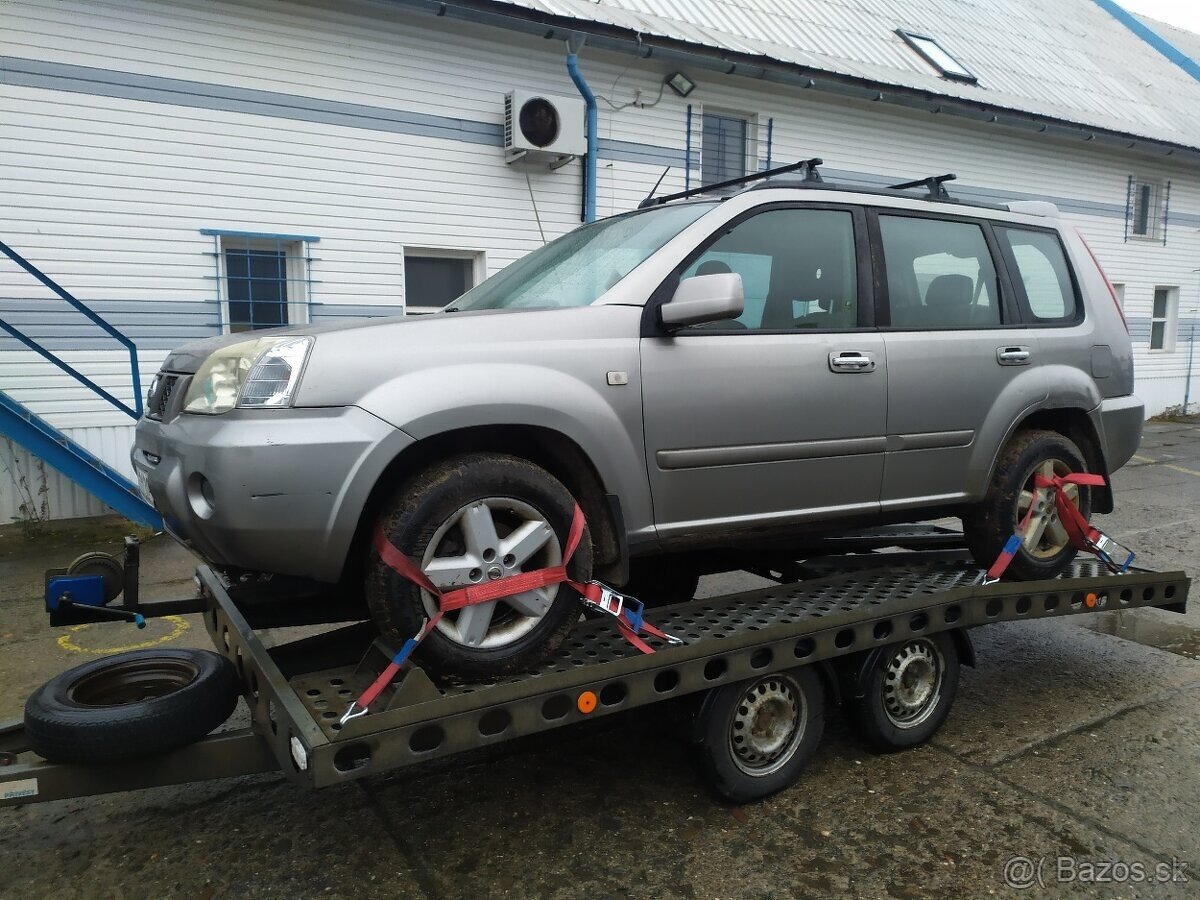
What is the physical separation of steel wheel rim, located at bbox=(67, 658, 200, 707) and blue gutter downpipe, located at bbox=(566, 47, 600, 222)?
789 centimetres

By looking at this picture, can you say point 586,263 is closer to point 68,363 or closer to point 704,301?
point 704,301

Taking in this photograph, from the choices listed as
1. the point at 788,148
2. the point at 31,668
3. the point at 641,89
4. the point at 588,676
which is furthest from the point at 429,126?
the point at 588,676

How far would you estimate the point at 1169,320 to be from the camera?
17.4m

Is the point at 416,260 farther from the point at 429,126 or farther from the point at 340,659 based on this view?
the point at 340,659

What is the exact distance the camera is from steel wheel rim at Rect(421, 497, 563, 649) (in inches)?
104

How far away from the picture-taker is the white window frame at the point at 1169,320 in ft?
56.3

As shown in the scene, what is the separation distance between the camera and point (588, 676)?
2762mm

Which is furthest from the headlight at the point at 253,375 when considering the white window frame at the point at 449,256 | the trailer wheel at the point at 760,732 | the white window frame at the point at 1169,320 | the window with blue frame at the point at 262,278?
the white window frame at the point at 1169,320

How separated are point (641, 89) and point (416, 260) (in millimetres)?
3465

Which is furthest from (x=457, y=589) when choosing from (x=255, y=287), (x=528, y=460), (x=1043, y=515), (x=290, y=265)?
(x=290, y=265)

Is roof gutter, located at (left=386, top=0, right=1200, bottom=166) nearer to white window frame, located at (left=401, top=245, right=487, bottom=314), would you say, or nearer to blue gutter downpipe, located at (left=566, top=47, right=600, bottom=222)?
blue gutter downpipe, located at (left=566, top=47, right=600, bottom=222)

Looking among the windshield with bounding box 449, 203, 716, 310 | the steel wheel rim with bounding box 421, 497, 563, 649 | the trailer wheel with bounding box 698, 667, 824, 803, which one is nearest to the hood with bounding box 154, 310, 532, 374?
the windshield with bounding box 449, 203, 716, 310

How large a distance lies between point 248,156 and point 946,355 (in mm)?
7026

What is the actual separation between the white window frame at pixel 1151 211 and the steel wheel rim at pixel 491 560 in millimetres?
17166
